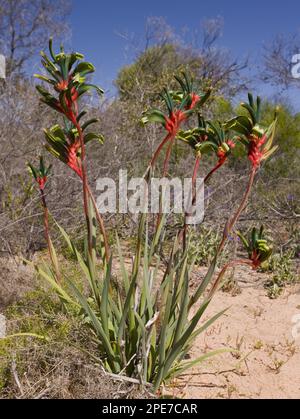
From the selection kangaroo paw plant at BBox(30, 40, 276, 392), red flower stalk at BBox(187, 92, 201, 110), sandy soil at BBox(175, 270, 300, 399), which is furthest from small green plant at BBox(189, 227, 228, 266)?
red flower stalk at BBox(187, 92, 201, 110)

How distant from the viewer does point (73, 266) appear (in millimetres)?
3936

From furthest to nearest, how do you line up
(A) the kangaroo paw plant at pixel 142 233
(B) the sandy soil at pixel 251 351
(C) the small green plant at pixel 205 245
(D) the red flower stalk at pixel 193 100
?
(C) the small green plant at pixel 205 245
(B) the sandy soil at pixel 251 351
(D) the red flower stalk at pixel 193 100
(A) the kangaroo paw plant at pixel 142 233

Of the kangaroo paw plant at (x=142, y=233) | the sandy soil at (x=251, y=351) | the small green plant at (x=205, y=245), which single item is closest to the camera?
the kangaroo paw plant at (x=142, y=233)

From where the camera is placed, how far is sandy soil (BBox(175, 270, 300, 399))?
8.25ft

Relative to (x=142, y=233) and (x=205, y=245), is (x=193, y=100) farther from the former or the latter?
(x=205, y=245)

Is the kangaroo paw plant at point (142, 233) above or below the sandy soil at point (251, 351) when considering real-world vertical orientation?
above

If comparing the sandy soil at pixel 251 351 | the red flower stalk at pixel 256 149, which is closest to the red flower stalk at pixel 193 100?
the red flower stalk at pixel 256 149

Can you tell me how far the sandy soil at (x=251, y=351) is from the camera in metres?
2.51

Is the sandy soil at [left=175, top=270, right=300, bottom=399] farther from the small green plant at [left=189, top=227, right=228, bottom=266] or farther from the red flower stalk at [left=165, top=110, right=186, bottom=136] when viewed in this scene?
the red flower stalk at [left=165, top=110, right=186, bottom=136]

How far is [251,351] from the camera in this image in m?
2.88

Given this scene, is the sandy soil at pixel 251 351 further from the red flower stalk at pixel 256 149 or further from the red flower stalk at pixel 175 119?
the red flower stalk at pixel 175 119

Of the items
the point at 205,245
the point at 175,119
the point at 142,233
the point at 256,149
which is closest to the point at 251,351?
the point at 142,233

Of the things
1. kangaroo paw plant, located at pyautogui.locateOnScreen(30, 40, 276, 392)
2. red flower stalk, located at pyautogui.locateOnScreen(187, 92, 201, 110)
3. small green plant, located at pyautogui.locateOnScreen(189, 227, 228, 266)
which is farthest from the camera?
small green plant, located at pyautogui.locateOnScreen(189, 227, 228, 266)

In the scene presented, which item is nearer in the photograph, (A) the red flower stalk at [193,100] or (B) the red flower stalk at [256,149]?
(B) the red flower stalk at [256,149]
